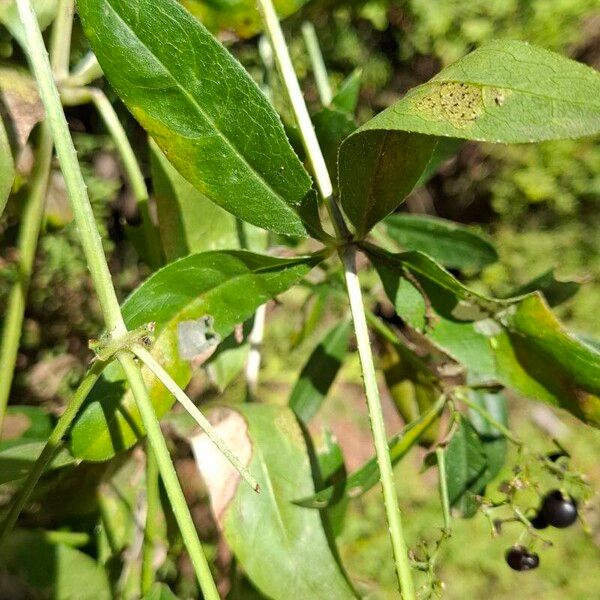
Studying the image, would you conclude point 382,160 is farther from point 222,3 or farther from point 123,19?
point 222,3

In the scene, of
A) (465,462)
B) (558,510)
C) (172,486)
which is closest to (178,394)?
(172,486)

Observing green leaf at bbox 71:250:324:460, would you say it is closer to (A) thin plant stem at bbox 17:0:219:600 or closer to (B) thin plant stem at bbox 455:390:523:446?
(A) thin plant stem at bbox 17:0:219:600

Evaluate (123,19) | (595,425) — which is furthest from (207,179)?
(595,425)

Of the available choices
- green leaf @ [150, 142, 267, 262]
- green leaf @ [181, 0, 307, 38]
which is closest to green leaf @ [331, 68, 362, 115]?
green leaf @ [181, 0, 307, 38]

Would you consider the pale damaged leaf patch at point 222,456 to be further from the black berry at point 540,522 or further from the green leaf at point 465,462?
the black berry at point 540,522

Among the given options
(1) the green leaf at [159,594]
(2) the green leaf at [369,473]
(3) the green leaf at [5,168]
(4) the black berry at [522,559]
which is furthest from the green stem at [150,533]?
(4) the black berry at [522,559]

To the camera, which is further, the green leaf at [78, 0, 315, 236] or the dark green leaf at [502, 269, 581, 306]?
the dark green leaf at [502, 269, 581, 306]

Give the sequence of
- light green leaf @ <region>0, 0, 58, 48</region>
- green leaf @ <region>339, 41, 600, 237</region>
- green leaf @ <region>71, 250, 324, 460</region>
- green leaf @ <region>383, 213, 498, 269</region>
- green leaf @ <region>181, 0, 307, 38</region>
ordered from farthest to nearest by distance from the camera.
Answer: green leaf @ <region>383, 213, 498, 269</region>
green leaf @ <region>181, 0, 307, 38</region>
light green leaf @ <region>0, 0, 58, 48</region>
green leaf @ <region>71, 250, 324, 460</region>
green leaf @ <region>339, 41, 600, 237</region>

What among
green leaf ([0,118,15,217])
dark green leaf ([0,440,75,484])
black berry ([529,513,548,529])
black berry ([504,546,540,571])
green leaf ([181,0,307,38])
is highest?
green leaf ([181,0,307,38])
